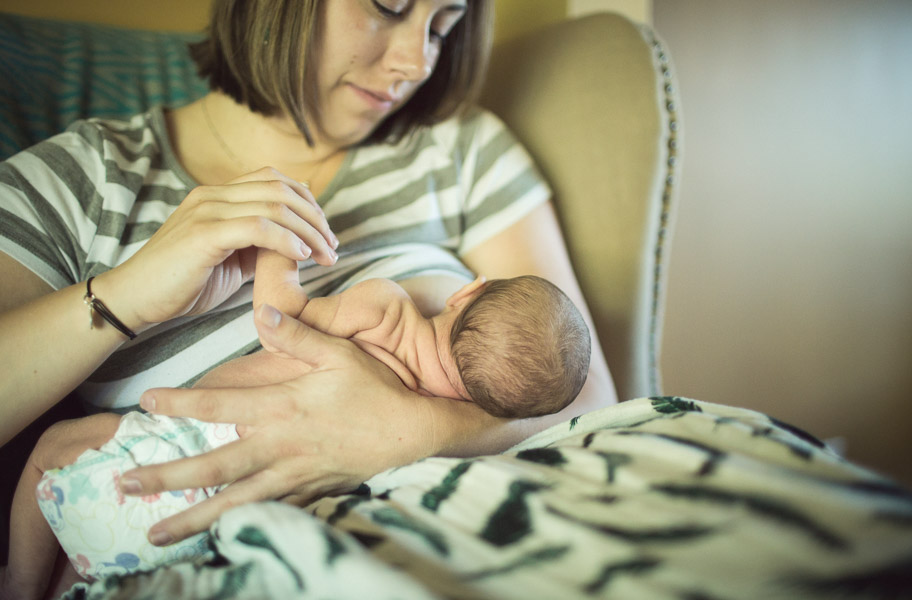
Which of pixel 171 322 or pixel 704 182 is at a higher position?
pixel 704 182

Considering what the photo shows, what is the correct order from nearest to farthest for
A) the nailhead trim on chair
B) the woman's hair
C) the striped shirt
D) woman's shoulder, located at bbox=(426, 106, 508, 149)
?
the striped shirt
the woman's hair
the nailhead trim on chair
woman's shoulder, located at bbox=(426, 106, 508, 149)

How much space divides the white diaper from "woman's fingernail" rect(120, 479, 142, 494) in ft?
0.21

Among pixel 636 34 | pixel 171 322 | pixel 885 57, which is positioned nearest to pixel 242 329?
pixel 171 322

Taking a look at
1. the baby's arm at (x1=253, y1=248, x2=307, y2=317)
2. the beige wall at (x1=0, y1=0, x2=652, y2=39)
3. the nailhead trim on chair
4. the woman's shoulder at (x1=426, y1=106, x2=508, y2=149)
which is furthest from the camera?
the beige wall at (x1=0, y1=0, x2=652, y2=39)

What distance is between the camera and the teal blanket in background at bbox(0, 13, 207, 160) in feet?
3.55

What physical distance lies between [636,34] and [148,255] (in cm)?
102

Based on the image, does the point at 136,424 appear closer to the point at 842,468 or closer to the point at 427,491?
the point at 427,491

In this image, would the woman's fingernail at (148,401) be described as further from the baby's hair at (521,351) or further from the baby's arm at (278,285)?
the baby's hair at (521,351)

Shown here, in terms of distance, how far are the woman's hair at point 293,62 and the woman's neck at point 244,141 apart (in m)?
0.03

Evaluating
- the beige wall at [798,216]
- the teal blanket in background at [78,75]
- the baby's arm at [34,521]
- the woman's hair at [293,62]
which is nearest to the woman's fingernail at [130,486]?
the baby's arm at [34,521]

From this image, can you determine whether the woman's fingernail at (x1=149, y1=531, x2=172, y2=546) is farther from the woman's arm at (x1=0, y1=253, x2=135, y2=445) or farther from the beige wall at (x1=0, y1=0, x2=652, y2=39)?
the beige wall at (x1=0, y1=0, x2=652, y2=39)

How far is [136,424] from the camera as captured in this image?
698 millimetres

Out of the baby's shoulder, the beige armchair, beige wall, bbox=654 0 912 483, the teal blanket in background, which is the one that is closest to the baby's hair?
the baby's shoulder

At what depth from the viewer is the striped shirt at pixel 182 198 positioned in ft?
2.73
